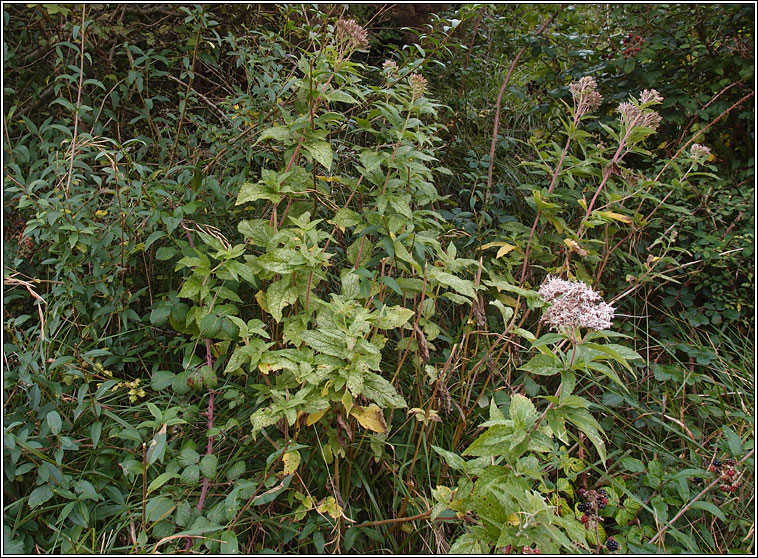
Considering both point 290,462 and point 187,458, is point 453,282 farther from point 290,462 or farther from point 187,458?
point 187,458

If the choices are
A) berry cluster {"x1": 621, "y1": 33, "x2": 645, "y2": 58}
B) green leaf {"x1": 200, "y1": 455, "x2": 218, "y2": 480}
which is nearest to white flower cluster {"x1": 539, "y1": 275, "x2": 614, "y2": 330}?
green leaf {"x1": 200, "y1": 455, "x2": 218, "y2": 480}

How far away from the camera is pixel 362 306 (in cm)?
181

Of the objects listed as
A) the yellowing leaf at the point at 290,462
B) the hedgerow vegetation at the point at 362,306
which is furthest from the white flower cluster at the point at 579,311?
the yellowing leaf at the point at 290,462

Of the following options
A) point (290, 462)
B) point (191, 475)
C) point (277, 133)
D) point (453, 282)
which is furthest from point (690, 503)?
point (277, 133)

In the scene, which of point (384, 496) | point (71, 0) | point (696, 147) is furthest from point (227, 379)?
point (696, 147)

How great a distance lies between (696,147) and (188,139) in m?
2.07

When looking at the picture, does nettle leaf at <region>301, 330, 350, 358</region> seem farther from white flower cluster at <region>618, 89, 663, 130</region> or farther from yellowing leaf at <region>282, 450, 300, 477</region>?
white flower cluster at <region>618, 89, 663, 130</region>

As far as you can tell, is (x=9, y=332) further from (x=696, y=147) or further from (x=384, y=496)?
(x=696, y=147)

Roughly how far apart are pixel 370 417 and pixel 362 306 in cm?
37

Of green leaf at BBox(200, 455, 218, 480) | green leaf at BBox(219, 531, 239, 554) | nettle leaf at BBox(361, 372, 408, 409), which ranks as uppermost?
nettle leaf at BBox(361, 372, 408, 409)

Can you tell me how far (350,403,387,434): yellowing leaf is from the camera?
1.58 metres

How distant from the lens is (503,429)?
136 centimetres

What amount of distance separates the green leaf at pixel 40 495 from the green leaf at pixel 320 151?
119cm

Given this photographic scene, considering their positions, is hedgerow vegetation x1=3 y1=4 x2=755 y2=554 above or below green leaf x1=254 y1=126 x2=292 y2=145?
below
